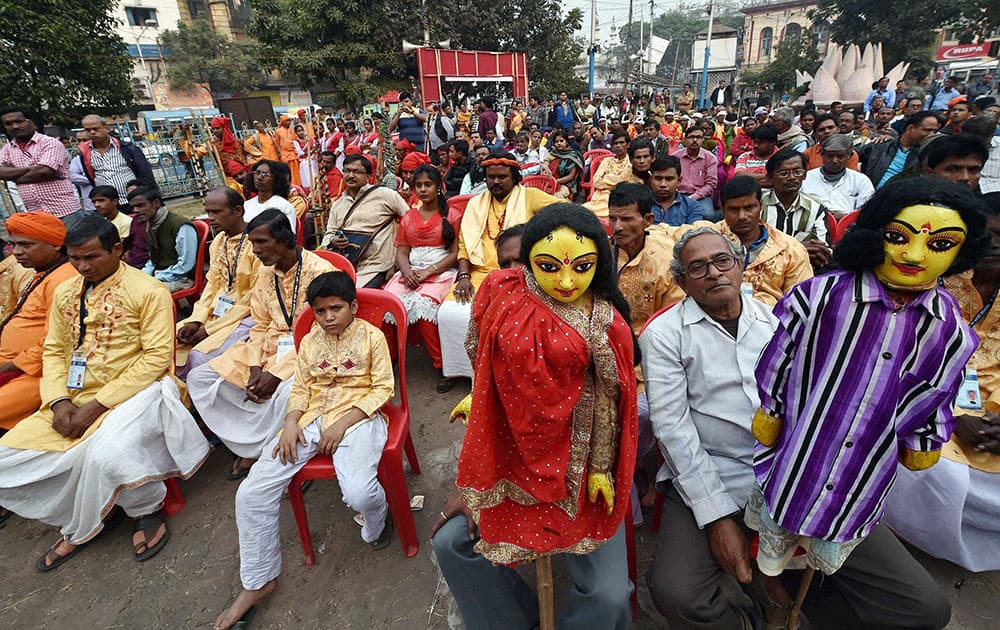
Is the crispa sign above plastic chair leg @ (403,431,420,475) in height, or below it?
above

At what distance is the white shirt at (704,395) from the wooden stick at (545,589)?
2.11ft

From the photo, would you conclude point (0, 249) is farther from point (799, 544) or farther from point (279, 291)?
point (799, 544)

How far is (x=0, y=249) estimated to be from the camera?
3.83 meters

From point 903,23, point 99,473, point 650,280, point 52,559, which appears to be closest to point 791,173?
point 650,280

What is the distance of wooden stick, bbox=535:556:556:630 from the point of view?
1.72m

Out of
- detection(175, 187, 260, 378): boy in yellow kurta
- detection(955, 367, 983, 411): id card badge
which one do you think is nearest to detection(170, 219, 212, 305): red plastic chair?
detection(175, 187, 260, 378): boy in yellow kurta

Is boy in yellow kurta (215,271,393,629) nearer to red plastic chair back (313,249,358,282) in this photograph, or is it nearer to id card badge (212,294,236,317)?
red plastic chair back (313,249,358,282)

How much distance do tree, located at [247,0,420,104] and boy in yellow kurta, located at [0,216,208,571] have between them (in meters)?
19.4

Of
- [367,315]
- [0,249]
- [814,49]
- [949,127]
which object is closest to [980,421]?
[367,315]

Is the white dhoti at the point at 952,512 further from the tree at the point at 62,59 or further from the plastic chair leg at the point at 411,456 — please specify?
the tree at the point at 62,59

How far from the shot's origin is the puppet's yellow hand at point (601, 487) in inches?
64.5

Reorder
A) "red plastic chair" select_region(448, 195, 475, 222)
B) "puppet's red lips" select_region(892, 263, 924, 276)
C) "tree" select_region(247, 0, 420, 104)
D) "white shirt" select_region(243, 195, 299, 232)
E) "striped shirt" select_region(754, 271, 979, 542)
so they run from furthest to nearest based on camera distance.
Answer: "tree" select_region(247, 0, 420, 104), "red plastic chair" select_region(448, 195, 475, 222), "white shirt" select_region(243, 195, 299, 232), "striped shirt" select_region(754, 271, 979, 542), "puppet's red lips" select_region(892, 263, 924, 276)

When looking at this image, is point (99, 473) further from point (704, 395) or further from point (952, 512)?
point (952, 512)

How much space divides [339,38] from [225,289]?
65.0 ft
